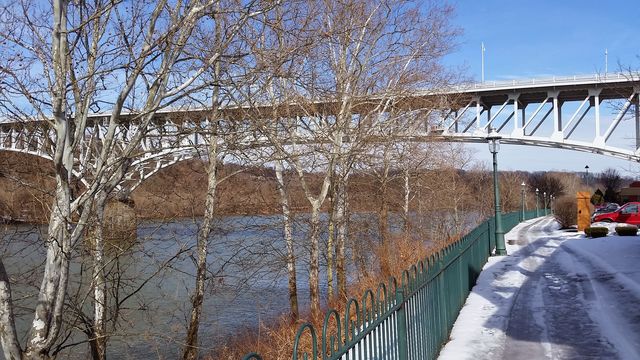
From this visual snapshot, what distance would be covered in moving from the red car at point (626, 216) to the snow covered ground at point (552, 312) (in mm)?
15437

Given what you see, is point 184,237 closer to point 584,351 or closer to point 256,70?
point 256,70

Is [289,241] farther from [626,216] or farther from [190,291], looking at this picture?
[626,216]

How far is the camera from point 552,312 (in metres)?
8.55

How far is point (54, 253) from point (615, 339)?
19.8 ft

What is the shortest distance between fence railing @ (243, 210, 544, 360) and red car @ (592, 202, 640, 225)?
77.0ft

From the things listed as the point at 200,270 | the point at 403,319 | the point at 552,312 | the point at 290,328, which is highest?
the point at 403,319

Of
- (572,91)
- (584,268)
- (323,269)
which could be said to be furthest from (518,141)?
(584,268)

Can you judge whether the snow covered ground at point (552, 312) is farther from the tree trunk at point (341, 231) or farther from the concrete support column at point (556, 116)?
the concrete support column at point (556, 116)

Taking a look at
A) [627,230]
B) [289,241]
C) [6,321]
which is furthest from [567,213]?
[6,321]

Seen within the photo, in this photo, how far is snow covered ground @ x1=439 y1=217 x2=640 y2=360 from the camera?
6500mm

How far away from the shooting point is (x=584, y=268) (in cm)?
1320

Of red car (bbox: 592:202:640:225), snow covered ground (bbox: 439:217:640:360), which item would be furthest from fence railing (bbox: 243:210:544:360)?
red car (bbox: 592:202:640:225)

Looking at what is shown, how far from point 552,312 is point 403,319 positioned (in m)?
4.79

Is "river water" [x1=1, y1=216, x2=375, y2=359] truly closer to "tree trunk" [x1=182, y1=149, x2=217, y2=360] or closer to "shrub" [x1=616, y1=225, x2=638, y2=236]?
"tree trunk" [x1=182, y1=149, x2=217, y2=360]
